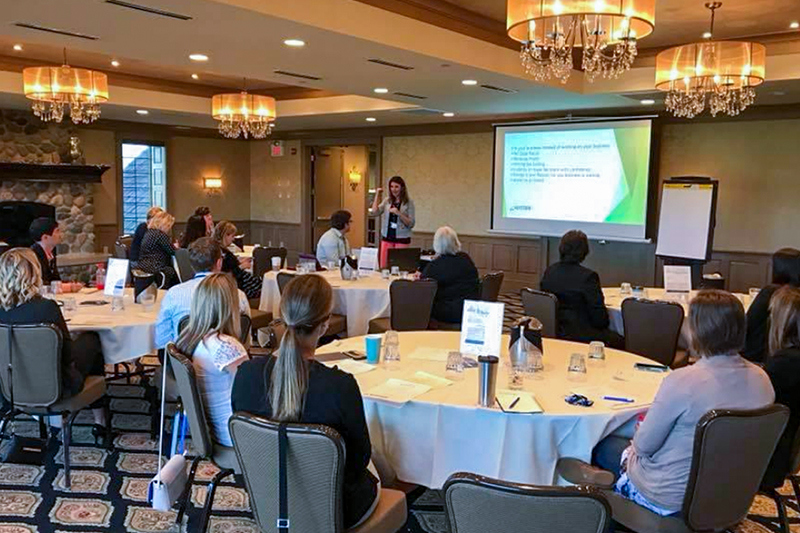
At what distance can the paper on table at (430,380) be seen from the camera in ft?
9.66

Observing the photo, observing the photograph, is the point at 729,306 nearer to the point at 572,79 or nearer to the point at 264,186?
the point at 572,79

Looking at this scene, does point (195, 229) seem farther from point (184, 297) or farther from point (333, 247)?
point (184, 297)

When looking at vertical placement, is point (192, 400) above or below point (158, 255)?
below

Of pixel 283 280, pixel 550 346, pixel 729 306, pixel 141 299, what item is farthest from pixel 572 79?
pixel 729 306

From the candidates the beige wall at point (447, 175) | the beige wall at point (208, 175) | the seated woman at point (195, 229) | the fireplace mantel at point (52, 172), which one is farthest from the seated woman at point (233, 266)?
the beige wall at point (208, 175)

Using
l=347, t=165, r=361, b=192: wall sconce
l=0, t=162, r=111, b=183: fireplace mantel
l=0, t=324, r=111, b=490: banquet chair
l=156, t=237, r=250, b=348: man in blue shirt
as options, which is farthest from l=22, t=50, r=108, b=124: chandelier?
l=347, t=165, r=361, b=192: wall sconce

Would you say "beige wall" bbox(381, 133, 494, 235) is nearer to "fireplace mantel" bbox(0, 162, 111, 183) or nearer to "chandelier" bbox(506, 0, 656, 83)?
"fireplace mantel" bbox(0, 162, 111, 183)

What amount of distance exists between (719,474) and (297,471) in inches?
54.2

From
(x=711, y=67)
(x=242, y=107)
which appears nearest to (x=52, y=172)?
(x=242, y=107)

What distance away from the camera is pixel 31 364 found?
3.50 meters

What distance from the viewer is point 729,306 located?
2357 mm

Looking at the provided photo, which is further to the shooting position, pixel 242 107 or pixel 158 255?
pixel 242 107

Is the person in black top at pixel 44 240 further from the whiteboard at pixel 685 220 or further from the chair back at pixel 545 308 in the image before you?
the whiteboard at pixel 685 220

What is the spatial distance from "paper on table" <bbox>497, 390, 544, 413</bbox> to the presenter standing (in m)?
5.59
